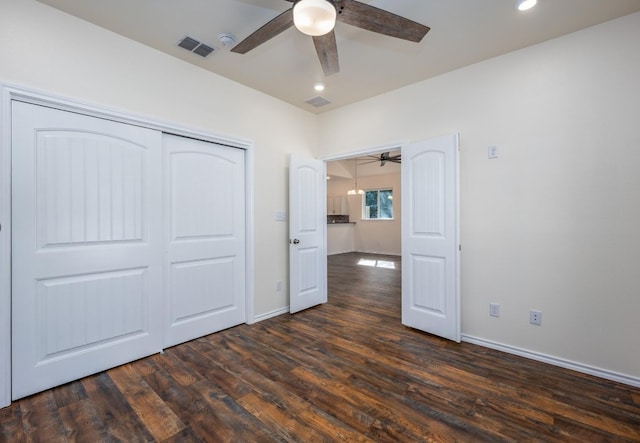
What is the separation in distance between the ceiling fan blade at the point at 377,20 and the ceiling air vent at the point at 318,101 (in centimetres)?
185

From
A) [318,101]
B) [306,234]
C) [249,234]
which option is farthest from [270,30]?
[306,234]

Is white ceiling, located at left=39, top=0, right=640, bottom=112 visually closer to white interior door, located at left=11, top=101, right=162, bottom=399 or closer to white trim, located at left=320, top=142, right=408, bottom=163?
white trim, located at left=320, top=142, right=408, bottom=163

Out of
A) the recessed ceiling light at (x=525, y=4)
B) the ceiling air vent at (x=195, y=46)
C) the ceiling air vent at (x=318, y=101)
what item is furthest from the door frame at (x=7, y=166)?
the recessed ceiling light at (x=525, y=4)

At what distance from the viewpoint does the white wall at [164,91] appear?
2018 mm

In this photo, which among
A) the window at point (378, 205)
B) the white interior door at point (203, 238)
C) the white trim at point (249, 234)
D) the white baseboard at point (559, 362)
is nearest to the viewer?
the white baseboard at point (559, 362)

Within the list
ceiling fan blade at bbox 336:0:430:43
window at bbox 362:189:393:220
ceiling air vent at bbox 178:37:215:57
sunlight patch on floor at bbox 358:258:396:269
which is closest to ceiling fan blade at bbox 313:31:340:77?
ceiling fan blade at bbox 336:0:430:43

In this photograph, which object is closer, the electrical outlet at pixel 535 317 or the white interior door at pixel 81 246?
the white interior door at pixel 81 246

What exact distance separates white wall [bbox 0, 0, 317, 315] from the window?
5.73 metres

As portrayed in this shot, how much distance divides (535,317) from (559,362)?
38 cm

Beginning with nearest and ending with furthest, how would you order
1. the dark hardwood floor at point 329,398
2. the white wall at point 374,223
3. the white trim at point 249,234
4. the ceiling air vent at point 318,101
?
1. the dark hardwood floor at point 329,398
2. the white trim at point 249,234
3. the ceiling air vent at point 318,101
4. the white wall at point 374,223

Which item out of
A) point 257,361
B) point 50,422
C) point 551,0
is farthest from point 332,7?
point 50,422

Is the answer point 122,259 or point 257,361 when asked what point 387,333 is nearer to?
point 257,361

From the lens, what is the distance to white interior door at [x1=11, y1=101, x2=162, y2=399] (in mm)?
2010

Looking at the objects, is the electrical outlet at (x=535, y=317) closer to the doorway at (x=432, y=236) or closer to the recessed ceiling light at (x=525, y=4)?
the doorway at (x=432, y=236)
